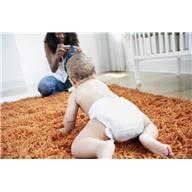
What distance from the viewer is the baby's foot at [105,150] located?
0.50 metres

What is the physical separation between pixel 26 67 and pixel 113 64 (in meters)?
0.34

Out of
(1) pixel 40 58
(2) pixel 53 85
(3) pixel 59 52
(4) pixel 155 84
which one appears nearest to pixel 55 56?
(3) pixel 59 52

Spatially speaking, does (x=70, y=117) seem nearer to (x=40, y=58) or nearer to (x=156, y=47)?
(x=40, y=58)

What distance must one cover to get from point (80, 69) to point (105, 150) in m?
0.20

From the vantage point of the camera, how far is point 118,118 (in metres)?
0.55

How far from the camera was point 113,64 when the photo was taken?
41.3 inches

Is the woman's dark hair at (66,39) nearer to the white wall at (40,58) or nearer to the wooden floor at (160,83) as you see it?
the white wall at (40,58)

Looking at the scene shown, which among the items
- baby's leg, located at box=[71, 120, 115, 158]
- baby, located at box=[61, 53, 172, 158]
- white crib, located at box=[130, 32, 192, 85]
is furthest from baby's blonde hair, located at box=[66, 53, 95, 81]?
white crib, located at box=[130, 32, 192, 85]

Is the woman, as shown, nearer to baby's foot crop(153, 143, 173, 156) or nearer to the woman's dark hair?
the woman's dark hair

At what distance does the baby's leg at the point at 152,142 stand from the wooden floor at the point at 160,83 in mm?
246

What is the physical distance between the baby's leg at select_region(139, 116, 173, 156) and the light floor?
0.25m
